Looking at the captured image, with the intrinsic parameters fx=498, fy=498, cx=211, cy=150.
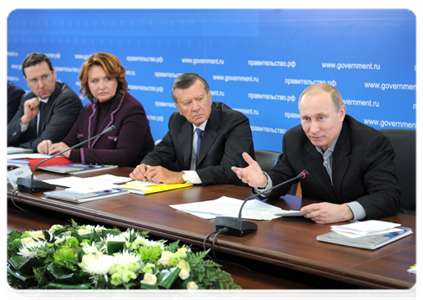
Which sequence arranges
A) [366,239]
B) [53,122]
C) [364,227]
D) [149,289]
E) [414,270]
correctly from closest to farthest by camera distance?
[149,289] < [414,270] < [366,239] < [364,227] < [53,122]

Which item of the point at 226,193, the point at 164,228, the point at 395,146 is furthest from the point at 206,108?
the point at 164,228

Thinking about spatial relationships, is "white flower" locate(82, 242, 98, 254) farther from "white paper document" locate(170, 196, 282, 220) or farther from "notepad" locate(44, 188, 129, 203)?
"notepad" locate(44, 188, 129, 203)

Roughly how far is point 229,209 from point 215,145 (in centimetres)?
101

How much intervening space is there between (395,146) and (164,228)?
1.41 metres

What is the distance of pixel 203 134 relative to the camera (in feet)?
10.3

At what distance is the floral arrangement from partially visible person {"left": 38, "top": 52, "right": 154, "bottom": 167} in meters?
1.97

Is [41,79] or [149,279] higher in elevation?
[41,79]

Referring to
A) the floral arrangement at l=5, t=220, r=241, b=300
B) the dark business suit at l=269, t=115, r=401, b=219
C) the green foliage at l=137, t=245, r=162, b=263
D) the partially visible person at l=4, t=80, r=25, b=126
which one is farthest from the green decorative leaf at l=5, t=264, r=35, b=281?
the partially visible person at l=4, t=80, r=25, b=126

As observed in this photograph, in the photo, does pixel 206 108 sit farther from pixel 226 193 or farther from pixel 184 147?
pixel 226 193

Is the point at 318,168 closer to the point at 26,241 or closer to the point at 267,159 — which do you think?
the point at 267,159

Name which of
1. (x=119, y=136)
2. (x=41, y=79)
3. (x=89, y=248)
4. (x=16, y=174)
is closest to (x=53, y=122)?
(x=41, y=79)

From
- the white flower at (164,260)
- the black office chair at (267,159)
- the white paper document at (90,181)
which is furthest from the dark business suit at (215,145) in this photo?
the white flower at (164,260)

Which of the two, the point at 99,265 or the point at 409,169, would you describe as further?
the point at 409,169

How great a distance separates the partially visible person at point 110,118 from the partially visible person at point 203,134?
31 cm
